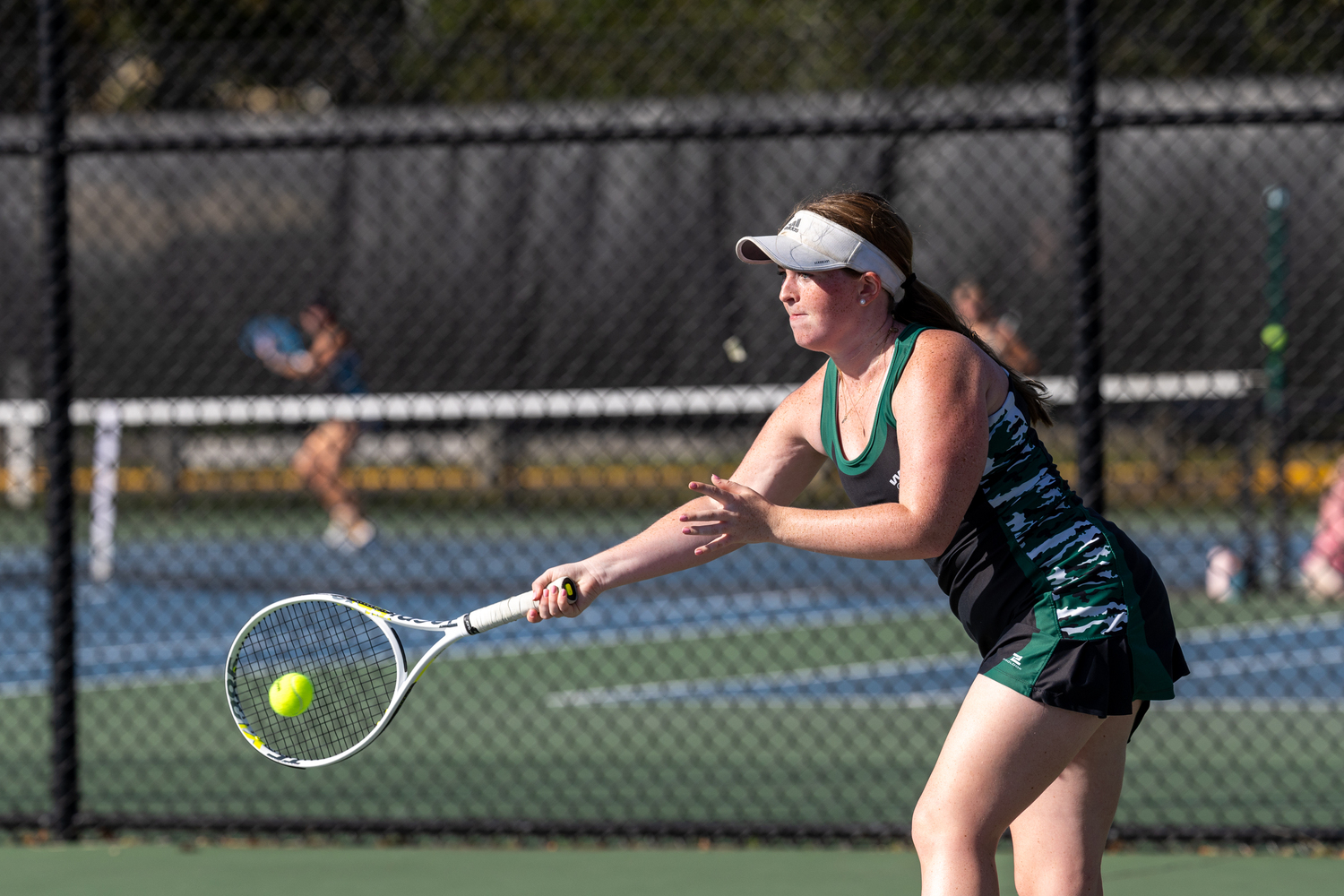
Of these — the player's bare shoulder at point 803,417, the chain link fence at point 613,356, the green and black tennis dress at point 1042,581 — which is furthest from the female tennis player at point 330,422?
the green and black tennis dress at point 1042,581

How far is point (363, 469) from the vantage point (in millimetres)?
13758

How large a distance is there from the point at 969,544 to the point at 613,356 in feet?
21.2

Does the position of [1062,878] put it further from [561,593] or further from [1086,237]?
[1086,237]

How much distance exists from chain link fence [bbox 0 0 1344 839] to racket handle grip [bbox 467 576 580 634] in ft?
5.58

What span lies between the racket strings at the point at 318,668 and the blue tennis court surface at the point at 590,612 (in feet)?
10.3

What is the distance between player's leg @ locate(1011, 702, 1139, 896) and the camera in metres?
2.85

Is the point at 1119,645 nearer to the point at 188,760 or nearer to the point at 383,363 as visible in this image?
the point at 188,760

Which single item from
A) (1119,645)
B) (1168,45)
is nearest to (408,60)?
(1168,45)

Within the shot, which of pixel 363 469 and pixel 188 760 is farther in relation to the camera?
pixel 363 469

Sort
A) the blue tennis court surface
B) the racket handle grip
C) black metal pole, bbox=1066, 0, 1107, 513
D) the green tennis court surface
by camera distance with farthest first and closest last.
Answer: the blue tennis court surface, black metal pole, bbox=1066, 0, 1107, 513, the green tennis court surface, the racket handle grip

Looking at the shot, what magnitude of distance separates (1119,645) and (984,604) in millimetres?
227

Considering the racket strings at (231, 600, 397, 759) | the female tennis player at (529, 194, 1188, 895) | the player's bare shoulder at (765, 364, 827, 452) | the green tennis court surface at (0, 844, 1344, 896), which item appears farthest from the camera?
the green tennis court surface at (0, 844, 1344, 896)

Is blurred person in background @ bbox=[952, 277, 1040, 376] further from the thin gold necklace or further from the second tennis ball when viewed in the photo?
the thin gold necklace

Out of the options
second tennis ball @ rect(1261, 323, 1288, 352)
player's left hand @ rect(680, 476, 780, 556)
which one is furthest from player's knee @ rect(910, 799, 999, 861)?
second tennis ball @ rect(1261, 323, 1288, 352)
